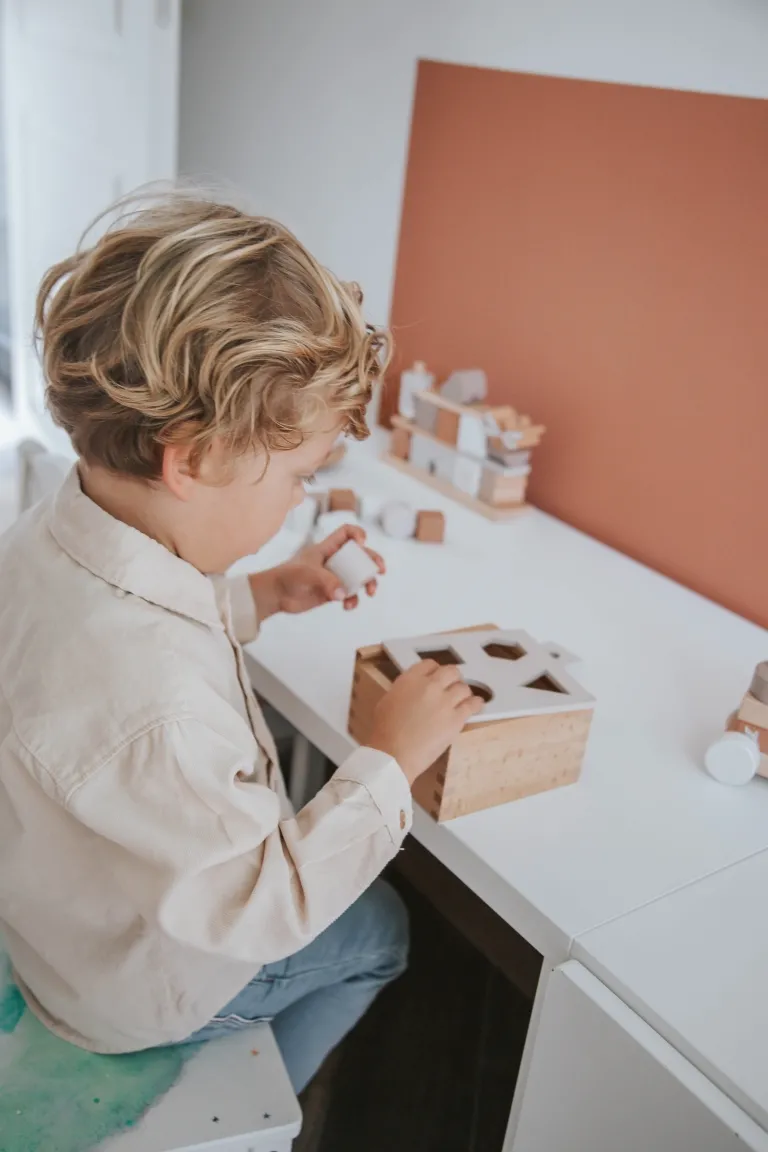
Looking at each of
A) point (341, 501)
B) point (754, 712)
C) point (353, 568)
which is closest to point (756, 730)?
point (754, 712)

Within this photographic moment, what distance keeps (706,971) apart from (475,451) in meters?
0.91

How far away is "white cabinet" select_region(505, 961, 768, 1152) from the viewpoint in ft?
2.21

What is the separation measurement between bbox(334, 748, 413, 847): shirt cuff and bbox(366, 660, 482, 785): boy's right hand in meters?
0.01

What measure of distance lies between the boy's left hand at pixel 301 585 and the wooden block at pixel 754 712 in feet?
1.26

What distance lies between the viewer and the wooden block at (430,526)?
139 centimetres

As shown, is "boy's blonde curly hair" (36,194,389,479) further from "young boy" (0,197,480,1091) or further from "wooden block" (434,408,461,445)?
"wooden block" (434,408,461,445)

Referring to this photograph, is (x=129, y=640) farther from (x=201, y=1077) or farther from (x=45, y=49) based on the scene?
(x=45, y=49)

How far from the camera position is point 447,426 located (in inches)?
61.4

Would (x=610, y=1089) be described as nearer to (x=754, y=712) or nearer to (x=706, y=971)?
(x=706, y=971)

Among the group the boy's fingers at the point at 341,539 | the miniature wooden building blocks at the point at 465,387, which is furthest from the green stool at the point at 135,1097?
the miniature wooden building blocks at the point at 465,387

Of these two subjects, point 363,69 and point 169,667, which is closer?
point 169,667

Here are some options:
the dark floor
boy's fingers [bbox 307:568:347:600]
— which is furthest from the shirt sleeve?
the dark floor

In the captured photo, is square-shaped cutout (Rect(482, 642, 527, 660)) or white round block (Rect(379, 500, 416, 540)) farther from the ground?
square-shaped cutout (Rect(482, 642, 527, 660))

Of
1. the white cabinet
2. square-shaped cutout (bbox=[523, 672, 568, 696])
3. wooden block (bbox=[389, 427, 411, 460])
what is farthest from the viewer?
→ wooden block (bbox=[389, 427, 411, 460])
